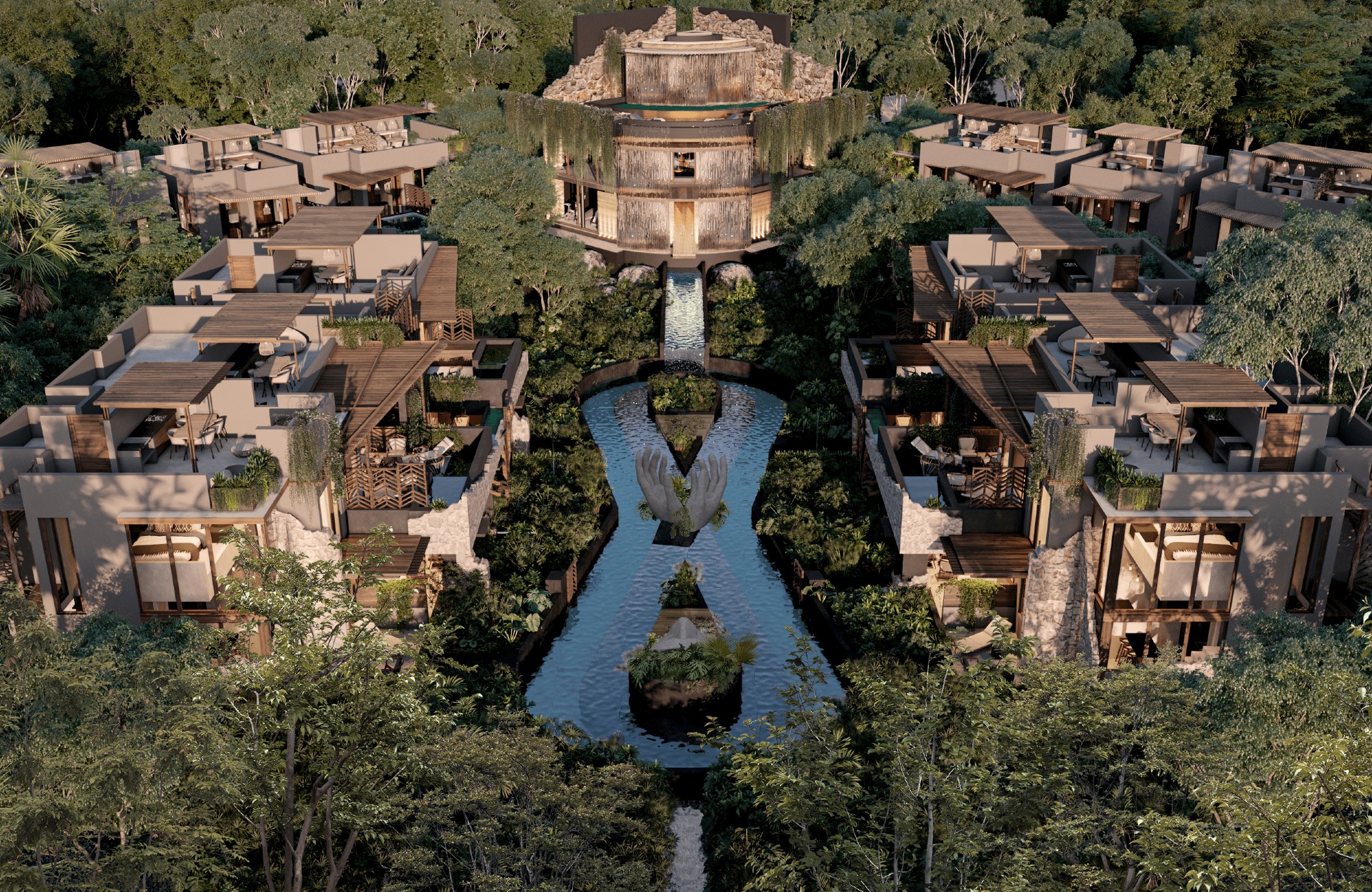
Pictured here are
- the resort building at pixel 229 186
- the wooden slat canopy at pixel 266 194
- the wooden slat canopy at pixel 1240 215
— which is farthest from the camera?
the resort building at pixel 229 186

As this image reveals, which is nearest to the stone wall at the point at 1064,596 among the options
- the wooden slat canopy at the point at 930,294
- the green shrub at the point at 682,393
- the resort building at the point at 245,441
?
the wooden slat canopy at the point at 930,294

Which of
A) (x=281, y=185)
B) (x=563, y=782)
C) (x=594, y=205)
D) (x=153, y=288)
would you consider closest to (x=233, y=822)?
(x=563, y=782)

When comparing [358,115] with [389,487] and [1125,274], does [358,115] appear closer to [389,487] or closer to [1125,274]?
[389,487]

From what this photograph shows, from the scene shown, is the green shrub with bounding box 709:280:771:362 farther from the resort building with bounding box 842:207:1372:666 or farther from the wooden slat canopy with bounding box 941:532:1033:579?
the wooden slat canopy with bounding box 941:532:1033:579

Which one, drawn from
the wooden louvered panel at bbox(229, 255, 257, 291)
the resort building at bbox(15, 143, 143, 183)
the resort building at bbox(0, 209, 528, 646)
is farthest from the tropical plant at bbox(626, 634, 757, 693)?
the resort building at bbox(15, 143, 143, 183)

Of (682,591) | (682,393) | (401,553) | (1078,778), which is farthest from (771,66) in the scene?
(1078,778)

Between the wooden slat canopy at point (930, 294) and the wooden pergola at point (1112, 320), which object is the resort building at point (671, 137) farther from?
the wooden pergola at point (1112, 320)
